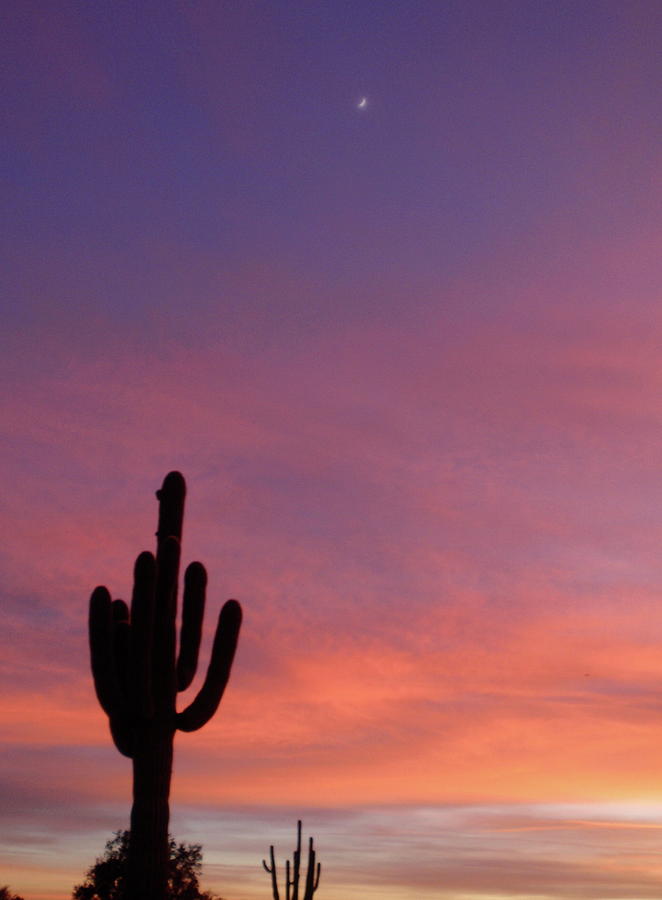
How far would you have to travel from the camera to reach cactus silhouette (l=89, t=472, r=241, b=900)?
15844 millimetres

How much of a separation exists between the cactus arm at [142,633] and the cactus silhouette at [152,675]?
0.01 metres

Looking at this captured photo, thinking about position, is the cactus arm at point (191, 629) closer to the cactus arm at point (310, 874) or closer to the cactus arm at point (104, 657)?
the cactus arm at point (104, 657)

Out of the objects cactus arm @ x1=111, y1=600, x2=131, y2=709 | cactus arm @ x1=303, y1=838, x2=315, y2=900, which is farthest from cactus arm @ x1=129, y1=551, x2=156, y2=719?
Answer: cactus arm @ x1=303, y1=838, x2=315, y2=900

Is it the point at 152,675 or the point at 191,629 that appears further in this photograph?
the point at 191,629

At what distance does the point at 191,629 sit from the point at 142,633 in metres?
1.40

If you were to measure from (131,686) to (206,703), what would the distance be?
1.13 m

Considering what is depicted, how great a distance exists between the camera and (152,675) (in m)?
16.5

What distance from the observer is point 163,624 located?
54.0ft

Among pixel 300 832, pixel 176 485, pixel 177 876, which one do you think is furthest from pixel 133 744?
pixel 177 876

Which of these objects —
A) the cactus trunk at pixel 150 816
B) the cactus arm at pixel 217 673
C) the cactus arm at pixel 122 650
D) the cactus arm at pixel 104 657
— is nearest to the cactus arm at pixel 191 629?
the cactus arm at pixel 217 673

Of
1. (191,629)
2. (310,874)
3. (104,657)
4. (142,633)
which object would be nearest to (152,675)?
(104,657)

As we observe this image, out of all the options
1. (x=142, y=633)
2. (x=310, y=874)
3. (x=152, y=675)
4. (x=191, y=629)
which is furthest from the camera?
(x=310, y=874)

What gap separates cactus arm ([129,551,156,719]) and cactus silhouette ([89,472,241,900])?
0.05ft

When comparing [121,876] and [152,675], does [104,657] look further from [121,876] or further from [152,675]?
[121,876]
